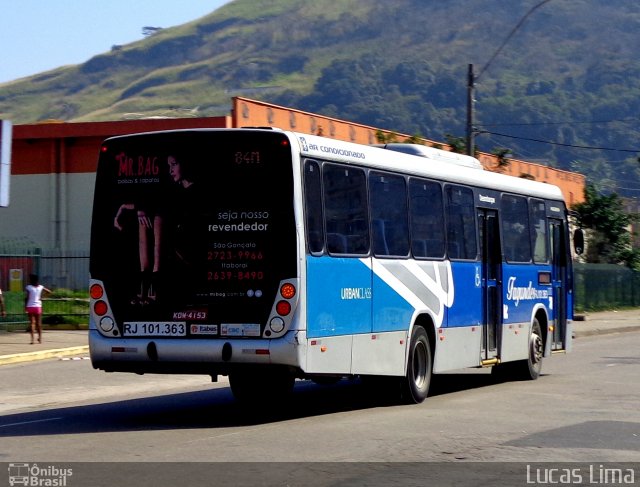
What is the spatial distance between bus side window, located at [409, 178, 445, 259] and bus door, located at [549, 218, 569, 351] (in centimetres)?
496

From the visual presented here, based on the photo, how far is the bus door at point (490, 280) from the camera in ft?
59.3

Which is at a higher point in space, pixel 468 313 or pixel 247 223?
pixel 247 223

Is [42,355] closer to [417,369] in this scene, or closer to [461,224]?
[461,224]

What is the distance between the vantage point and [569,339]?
21766 millimetres

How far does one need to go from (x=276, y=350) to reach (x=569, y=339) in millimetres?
10269

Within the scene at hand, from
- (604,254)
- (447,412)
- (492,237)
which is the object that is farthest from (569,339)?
(604,254)

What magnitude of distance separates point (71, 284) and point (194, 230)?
89.7 ft

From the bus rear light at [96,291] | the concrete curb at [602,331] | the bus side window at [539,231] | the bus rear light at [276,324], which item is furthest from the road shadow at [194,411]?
the concrete curb at [602,331]

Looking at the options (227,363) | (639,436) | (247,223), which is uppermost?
(247,223)

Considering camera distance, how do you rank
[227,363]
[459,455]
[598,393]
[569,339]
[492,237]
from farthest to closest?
[569,339], [492,237], [598,393], [227,363], [459,455]

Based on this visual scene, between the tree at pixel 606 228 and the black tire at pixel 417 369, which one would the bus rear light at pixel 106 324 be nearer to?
the black tire at pixel 417 369
